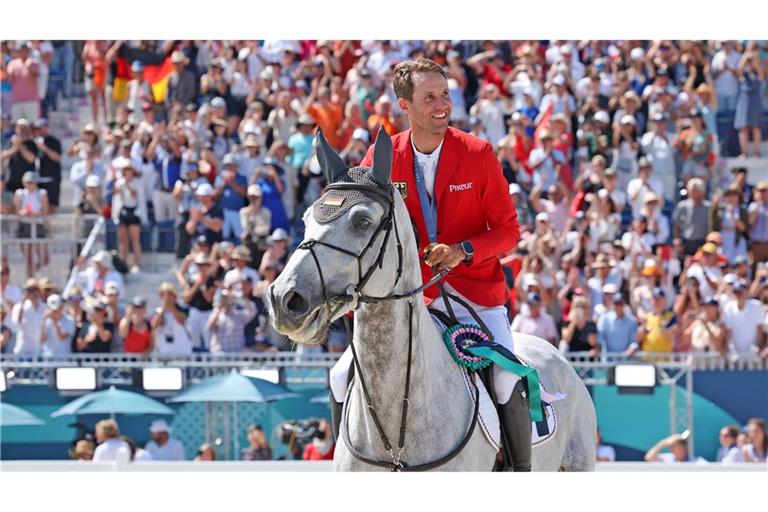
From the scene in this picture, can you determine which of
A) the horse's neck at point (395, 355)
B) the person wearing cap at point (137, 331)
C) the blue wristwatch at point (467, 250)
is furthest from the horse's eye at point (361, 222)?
the person wearing cap at point (137, 331)

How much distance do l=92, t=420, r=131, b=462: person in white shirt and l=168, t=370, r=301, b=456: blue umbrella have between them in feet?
2.23

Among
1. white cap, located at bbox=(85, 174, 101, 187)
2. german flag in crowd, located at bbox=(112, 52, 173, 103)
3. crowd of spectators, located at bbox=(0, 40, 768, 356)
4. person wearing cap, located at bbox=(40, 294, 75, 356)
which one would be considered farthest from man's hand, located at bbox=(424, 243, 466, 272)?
german flag in crowd, located at bbox=(112, 52, 173, 103)

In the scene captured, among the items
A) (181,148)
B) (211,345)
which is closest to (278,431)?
(211,345)

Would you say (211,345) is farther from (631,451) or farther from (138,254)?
(631,451)

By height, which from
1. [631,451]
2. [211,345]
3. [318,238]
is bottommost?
[631,451]

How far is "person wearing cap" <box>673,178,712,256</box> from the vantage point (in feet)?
51.9

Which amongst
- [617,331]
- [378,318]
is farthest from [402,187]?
[617,331]

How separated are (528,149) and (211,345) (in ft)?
15.0

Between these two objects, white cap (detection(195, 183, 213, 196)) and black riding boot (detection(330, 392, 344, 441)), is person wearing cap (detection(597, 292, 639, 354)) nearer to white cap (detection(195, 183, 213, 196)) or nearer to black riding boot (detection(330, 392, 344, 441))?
white cap (detection(195, 183, 213, 196))

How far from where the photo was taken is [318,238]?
5.65 meters

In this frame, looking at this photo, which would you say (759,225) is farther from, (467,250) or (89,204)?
(467,250)

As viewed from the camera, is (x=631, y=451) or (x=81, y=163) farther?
(x=81, y=163)

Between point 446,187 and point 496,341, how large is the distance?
29.9 inches

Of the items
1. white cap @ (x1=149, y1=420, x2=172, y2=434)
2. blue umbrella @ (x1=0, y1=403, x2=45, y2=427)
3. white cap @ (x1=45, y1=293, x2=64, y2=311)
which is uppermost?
white cap @ (x1=45, y1=293, x2=64, y2=311)
